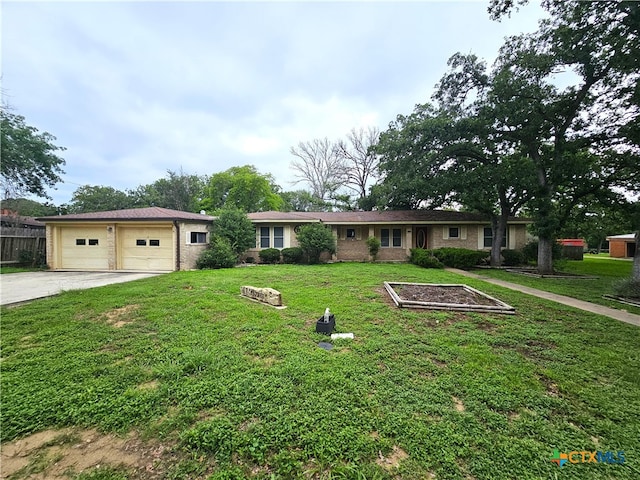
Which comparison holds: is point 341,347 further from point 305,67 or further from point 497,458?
Result: point 305,67

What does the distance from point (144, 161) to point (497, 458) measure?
33872 mm

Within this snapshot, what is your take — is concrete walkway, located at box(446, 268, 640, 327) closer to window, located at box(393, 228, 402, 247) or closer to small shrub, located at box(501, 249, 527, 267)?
small shrub, located at box(501, 249, 527, 267)

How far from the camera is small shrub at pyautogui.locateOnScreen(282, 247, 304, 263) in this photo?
1380 cm

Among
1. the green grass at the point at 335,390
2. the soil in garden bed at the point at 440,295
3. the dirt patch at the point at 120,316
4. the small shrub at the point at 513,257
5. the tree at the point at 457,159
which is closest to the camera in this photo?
the green grass at the point at 335,390

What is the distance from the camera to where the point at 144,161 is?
2705 cm

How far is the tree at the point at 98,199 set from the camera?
28234mm

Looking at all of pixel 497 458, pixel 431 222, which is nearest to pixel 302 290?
pixel 497 458

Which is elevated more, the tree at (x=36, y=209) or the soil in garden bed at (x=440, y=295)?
the tree at (x=36, y=209)

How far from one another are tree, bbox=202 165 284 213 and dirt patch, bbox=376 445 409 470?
88.2 ft

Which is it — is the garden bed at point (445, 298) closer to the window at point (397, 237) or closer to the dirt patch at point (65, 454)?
the dirt patch at point (65, 454)

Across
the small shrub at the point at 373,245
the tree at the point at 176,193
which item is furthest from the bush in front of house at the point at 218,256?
the tree at the point at 176,193

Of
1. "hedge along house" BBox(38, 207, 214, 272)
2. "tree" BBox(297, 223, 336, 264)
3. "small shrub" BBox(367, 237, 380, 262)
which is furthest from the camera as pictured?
"small shrub" BBox(367, 237, 380, 262)

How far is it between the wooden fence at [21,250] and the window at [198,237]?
7657mm

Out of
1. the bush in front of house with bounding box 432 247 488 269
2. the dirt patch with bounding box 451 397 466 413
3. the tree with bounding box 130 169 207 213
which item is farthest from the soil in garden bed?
the tree with bounding box 130 169 207 213
